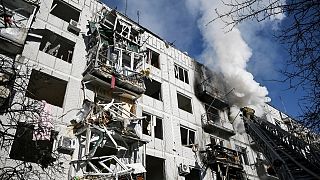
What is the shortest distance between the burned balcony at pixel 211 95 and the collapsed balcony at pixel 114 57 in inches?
269

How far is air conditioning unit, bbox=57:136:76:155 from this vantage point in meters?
12.1

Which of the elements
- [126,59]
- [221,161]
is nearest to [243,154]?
[221,161]

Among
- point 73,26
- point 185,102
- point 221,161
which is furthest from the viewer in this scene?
point 185,102

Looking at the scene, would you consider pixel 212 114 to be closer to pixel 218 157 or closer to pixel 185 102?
pixel 185 102

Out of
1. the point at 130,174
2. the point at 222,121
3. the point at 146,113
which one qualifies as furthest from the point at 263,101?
the point at 130,174

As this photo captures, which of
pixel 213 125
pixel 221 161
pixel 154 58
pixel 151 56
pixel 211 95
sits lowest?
pixel 221 161

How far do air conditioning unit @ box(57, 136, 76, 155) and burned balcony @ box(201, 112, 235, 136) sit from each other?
38.3 ft

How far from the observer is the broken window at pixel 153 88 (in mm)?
19942

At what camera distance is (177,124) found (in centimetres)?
1909

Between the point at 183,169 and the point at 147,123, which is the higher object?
the point at 147,123

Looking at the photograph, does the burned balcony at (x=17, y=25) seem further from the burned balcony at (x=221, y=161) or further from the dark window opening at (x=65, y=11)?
the burned balcony at (x=221, y=161)

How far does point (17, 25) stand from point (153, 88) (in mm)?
10769

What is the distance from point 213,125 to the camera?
21000 millimetres

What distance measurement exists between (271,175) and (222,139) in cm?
581
